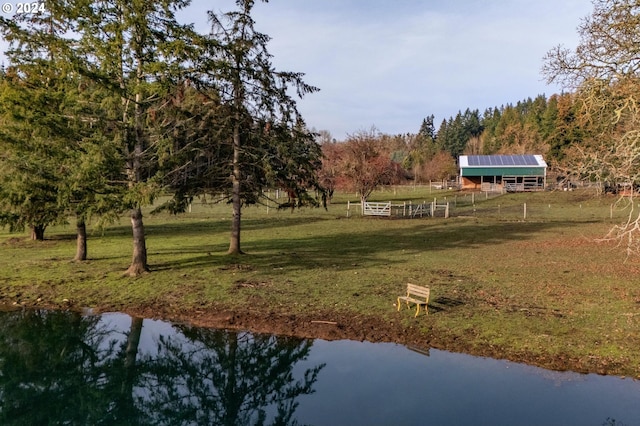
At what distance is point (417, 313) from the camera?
11789mm

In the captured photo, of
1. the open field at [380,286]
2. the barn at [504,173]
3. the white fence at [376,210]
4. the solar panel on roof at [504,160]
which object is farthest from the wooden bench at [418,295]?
the solar panel on roof at [504,160]

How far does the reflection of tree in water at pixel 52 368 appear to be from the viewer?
26.7 ft

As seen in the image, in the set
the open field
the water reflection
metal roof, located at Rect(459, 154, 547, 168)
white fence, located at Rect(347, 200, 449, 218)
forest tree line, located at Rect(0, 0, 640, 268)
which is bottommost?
the water reflection

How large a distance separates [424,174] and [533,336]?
274 ft

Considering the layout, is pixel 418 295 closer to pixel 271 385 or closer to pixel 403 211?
pixel 271 385

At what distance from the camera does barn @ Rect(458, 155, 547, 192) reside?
66.9 m

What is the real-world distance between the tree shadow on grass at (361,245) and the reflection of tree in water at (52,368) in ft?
17.4

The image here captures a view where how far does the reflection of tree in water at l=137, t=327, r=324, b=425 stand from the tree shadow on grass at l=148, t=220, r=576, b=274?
578 centimetres

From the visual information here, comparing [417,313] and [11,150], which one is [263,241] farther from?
[417,313]

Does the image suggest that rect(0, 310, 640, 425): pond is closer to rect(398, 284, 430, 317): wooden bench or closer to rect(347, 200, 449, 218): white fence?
rect(398, 284, 430, 317): wooden bench

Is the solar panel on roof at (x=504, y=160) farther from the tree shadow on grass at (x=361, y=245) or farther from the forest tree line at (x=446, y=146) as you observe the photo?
the tree shadow on grass at (x=361, y=245)

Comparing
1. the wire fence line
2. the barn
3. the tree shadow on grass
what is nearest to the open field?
the tree shadow on grass

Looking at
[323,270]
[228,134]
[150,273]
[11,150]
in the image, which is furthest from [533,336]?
[11,150]

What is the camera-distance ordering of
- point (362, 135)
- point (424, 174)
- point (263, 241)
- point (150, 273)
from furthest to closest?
point (424, 174)
point (362, 135)
point (263, 241)
point (150, 273)
